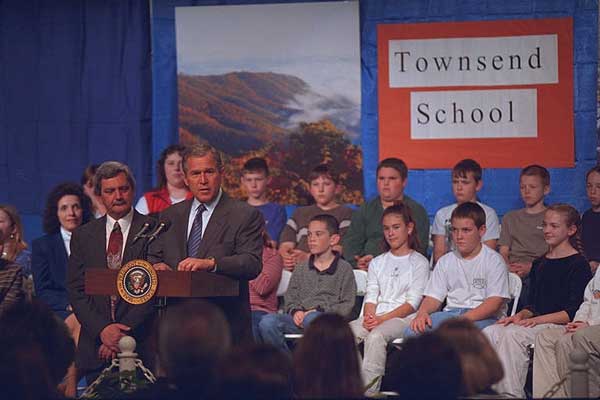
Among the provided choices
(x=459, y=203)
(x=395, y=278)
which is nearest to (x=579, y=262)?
(x=395, y=278)

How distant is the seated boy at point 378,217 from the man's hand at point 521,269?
60 centimetres

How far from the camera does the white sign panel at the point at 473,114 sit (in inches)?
353

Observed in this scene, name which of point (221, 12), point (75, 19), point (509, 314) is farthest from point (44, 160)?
point (509, 314)

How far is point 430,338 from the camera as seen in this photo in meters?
4.18

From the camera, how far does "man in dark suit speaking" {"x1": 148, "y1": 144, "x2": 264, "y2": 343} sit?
592 cm

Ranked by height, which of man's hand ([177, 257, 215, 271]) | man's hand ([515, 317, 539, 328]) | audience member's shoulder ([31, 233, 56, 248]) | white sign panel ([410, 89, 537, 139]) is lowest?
man's hand ([515, 317, 539, 328])

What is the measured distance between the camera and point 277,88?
9.35 m

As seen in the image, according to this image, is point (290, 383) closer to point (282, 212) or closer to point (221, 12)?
point (282, 212)

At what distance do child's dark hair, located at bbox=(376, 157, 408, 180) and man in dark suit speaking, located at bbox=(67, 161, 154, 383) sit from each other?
254 cm

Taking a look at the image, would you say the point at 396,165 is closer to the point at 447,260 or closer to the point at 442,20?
the point at 447,260

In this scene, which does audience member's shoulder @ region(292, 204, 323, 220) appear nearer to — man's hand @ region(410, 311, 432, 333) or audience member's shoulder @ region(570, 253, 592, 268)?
man's hand @ region(410, 311, 432, 333)

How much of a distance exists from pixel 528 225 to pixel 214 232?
3188mm

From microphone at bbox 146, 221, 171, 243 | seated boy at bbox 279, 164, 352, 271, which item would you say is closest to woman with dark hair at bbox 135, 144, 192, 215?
seated boy at bbox 279, 164, 352, 271

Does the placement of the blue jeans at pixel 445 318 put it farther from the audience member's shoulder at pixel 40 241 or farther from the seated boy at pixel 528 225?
the audience member's shoulder at pixel 40 241
